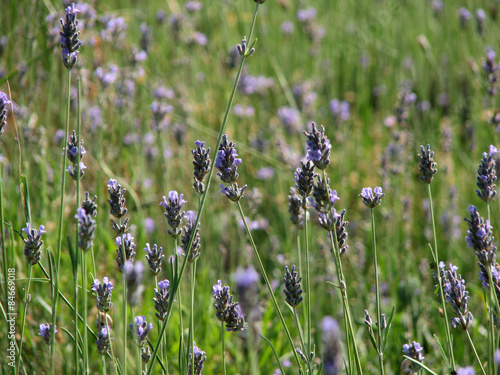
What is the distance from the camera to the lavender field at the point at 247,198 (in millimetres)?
1331

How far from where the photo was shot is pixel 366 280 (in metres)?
2.88

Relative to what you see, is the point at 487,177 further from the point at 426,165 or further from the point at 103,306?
the point at 103,306

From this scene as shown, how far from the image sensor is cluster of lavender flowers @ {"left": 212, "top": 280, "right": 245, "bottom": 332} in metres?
1.34

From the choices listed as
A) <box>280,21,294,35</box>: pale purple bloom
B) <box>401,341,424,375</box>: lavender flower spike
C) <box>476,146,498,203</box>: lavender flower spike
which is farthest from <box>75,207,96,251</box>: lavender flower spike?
<box>280,21,294,35</box>: pale purple bloom

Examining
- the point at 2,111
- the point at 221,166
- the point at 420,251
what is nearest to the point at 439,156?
the point at 420,251

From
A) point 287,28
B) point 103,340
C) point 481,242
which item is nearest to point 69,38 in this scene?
point 103,340

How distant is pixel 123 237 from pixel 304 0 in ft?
14.5

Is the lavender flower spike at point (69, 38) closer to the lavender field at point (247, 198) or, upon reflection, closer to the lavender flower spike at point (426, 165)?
the lavender field at point (247, 198)

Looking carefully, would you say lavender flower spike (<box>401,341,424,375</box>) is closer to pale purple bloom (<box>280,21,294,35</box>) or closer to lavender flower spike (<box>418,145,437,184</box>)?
lavender flower spike (<box>418,145,437,184</box>)

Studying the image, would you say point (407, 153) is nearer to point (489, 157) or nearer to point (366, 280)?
point (366, 280)

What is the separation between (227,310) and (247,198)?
1.14 metres

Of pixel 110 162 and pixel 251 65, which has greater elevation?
pixel 251 65

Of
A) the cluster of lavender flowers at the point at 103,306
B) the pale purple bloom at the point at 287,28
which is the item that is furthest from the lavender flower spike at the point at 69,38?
the pale purple bloom at the point at 287,28

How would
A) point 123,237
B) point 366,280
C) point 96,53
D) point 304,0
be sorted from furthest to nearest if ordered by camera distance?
point 304,0 → point 96,53 → point 366,280 → point 123,237
